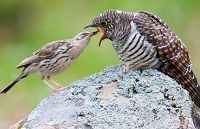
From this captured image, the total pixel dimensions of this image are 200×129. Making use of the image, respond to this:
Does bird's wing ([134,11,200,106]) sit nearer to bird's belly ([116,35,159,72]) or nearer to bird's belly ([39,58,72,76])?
bird's belly ([116,35,159,72])

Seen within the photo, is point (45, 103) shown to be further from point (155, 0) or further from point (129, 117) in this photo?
point (155, 0)

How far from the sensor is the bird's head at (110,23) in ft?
22.2

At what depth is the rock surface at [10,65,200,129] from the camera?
5777mm

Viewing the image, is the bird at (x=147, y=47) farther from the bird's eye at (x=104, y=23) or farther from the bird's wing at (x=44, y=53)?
the bird's wing at (x=44, y=53)

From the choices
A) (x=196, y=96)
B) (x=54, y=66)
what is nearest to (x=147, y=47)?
(x=196, y=96)

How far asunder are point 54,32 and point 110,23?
827cm

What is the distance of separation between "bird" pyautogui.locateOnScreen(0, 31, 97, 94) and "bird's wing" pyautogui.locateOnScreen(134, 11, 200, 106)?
3.19ft

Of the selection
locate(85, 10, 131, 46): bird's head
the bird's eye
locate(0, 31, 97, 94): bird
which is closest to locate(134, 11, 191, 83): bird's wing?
locate(85, 10, 131, 46): bird's head

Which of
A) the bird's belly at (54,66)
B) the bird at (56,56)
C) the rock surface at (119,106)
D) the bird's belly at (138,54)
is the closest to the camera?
the rock surface at (119,106)

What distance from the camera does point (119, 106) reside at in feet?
19.4

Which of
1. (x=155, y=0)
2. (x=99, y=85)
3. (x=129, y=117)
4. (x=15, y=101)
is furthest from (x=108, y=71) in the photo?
(x=155, y=0)

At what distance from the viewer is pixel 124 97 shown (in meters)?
6.05

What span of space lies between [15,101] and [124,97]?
261 inches

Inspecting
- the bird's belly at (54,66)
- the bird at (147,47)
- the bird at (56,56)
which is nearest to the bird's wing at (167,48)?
the bird at (147,47)
